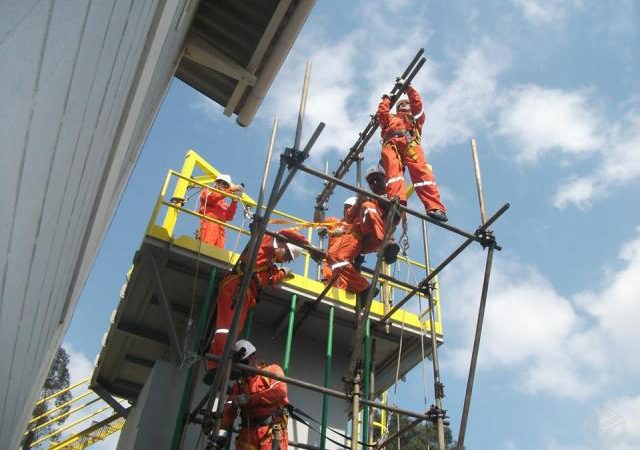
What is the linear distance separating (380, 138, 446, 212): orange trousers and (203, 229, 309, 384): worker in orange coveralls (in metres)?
1.43

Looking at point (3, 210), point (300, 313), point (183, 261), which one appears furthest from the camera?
point (300, 313)

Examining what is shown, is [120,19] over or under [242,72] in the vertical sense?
under

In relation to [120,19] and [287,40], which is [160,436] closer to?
[287,40]

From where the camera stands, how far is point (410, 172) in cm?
738

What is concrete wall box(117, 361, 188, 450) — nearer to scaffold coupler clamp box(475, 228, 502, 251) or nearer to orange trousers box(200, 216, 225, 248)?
orange trousers box(200, 216, 225, 248)

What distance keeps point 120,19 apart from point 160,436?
263 inches

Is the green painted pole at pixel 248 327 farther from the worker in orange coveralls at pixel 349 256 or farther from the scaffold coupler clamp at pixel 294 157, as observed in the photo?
the scaffold coupler clamp at pixel 294 157

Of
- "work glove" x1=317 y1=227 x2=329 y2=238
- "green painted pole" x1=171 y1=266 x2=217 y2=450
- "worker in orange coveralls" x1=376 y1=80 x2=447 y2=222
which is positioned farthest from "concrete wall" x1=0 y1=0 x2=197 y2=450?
"work glove" x1=317 y1=227 x2=329 y2=238

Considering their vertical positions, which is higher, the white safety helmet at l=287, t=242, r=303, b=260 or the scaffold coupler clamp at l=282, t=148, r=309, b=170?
the white safety helmet at l=287, t=242, r=303, b=260

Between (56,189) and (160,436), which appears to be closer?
(56,189)

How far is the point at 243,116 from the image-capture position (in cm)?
800

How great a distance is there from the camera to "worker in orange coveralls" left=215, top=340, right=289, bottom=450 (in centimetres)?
627

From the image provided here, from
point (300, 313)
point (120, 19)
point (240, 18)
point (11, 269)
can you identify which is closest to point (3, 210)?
point (11, 269)

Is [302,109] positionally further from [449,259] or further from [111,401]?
[111,401]
